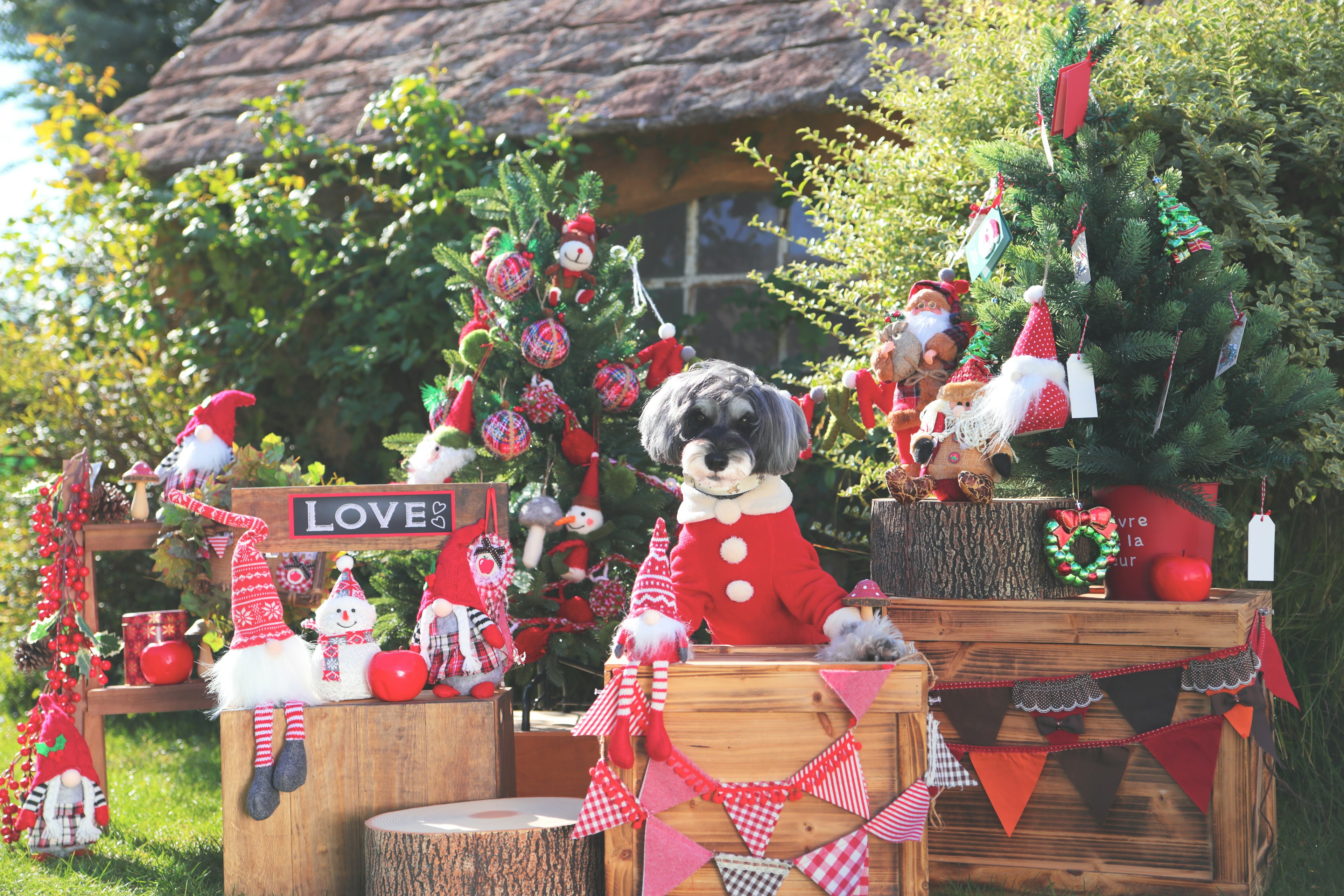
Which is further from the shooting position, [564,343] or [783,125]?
[783,125]

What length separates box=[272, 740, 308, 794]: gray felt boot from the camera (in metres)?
2.37

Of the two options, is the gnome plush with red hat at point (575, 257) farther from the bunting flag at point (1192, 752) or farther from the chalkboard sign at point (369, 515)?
the bunting flag at point (1192, 752)

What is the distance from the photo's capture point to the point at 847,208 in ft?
11.7

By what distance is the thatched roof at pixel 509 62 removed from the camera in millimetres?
4625

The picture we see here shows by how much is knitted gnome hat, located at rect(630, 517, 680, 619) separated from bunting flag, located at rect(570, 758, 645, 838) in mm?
342

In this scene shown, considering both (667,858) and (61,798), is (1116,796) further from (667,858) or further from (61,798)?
(61,798)

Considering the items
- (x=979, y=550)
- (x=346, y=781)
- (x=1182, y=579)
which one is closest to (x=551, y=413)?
(x=346, y=781)

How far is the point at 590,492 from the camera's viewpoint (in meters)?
3.25

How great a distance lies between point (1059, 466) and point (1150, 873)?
3.36ft

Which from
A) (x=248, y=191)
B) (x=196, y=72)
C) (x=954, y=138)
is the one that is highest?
(x=196, y=72)

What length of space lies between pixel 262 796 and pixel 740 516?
4.19 feet

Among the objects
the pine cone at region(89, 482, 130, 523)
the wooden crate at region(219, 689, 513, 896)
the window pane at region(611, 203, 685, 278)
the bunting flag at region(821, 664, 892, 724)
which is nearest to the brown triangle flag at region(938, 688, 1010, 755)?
the bunting flag at region(821, 664, 892, 724)

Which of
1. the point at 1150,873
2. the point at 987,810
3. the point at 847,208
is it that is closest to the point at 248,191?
the point at 847,208

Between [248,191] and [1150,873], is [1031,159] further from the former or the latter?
[248,191]
